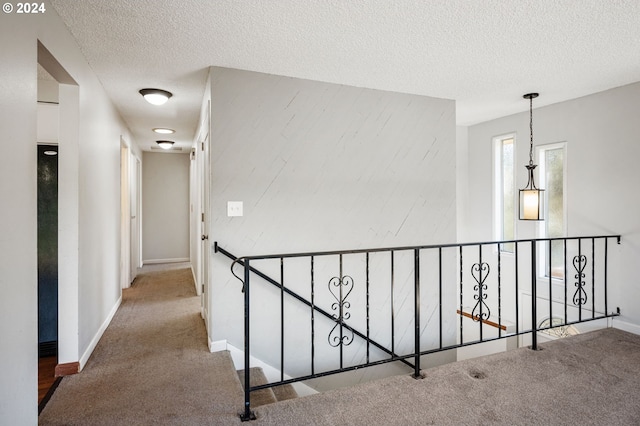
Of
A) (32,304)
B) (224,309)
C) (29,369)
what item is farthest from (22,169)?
(224,309)

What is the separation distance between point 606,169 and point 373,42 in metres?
2.98

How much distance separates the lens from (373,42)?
8.54 feet

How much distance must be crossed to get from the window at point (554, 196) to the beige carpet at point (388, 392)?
1440mm

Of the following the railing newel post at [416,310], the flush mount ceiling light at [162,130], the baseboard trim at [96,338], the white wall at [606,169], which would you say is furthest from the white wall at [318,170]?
the flush mount ceiling light at [162,130]

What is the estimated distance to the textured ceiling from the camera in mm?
2164

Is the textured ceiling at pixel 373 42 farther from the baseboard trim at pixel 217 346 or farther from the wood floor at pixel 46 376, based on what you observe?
the wood floor at pixel 46 376

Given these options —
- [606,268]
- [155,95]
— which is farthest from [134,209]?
[606,268]

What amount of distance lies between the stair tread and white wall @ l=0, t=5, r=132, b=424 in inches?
49.5

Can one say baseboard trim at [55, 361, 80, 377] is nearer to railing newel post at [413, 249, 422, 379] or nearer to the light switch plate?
the light switch plate

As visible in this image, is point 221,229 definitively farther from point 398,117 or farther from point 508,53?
point 508,53

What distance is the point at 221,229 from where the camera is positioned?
302 centimetres

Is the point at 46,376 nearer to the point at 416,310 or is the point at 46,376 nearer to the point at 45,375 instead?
the point at 45,375

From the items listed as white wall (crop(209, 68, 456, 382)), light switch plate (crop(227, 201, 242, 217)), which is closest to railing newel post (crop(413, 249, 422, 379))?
white wall (crop(209, 68, 456, 382))

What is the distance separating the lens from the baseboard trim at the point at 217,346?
2964 millimetres
